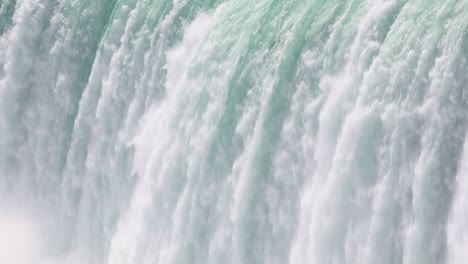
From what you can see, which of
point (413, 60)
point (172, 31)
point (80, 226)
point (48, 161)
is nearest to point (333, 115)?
point (413, 60)

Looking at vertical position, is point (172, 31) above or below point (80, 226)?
above

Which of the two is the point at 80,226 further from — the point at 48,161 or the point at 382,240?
the point at 382,240

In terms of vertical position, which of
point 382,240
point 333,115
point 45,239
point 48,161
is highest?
point 48,161

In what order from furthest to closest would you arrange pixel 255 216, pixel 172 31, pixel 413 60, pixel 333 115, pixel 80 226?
pixel 80 226
pixel 172 31
pixel 255 216
pixel 333 115
pixel 413 60

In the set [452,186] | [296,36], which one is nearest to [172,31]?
[296,36]

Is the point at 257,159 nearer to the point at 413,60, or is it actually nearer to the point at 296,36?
the point at 296,36

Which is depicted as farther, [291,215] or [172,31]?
[172,31]

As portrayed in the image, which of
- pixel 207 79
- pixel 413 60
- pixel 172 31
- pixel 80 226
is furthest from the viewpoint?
pixel 80 226
